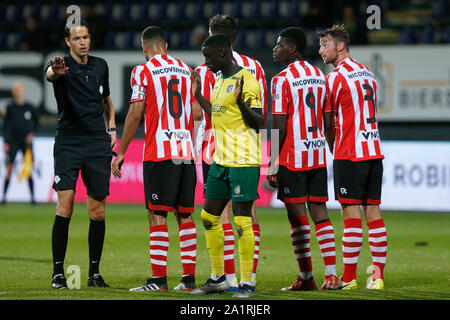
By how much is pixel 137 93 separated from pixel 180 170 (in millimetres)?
729

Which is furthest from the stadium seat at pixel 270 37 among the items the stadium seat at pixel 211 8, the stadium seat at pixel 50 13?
the stadium seat at pixel 50 13

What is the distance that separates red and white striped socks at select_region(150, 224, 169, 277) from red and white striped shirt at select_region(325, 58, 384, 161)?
166 cm

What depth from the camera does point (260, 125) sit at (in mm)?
6414

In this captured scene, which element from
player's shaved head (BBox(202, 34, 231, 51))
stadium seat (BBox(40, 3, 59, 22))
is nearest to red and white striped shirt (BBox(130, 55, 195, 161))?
player's shaved head (BBox(202, 34, 231, 51))

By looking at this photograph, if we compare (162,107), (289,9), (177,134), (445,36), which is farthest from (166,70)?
(289,9)

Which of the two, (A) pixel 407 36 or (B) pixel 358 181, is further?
(A) pixel 407 36

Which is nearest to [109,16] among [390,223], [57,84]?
[390,223]

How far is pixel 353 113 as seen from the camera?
23.7 ft

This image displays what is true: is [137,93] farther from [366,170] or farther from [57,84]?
[366,170]

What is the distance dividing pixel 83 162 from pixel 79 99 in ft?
1.77

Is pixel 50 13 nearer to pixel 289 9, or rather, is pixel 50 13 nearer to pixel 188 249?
pixel 289 9

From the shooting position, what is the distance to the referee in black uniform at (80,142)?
7.11 meters

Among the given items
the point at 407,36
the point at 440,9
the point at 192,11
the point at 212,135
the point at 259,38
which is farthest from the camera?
the point at 192,11
